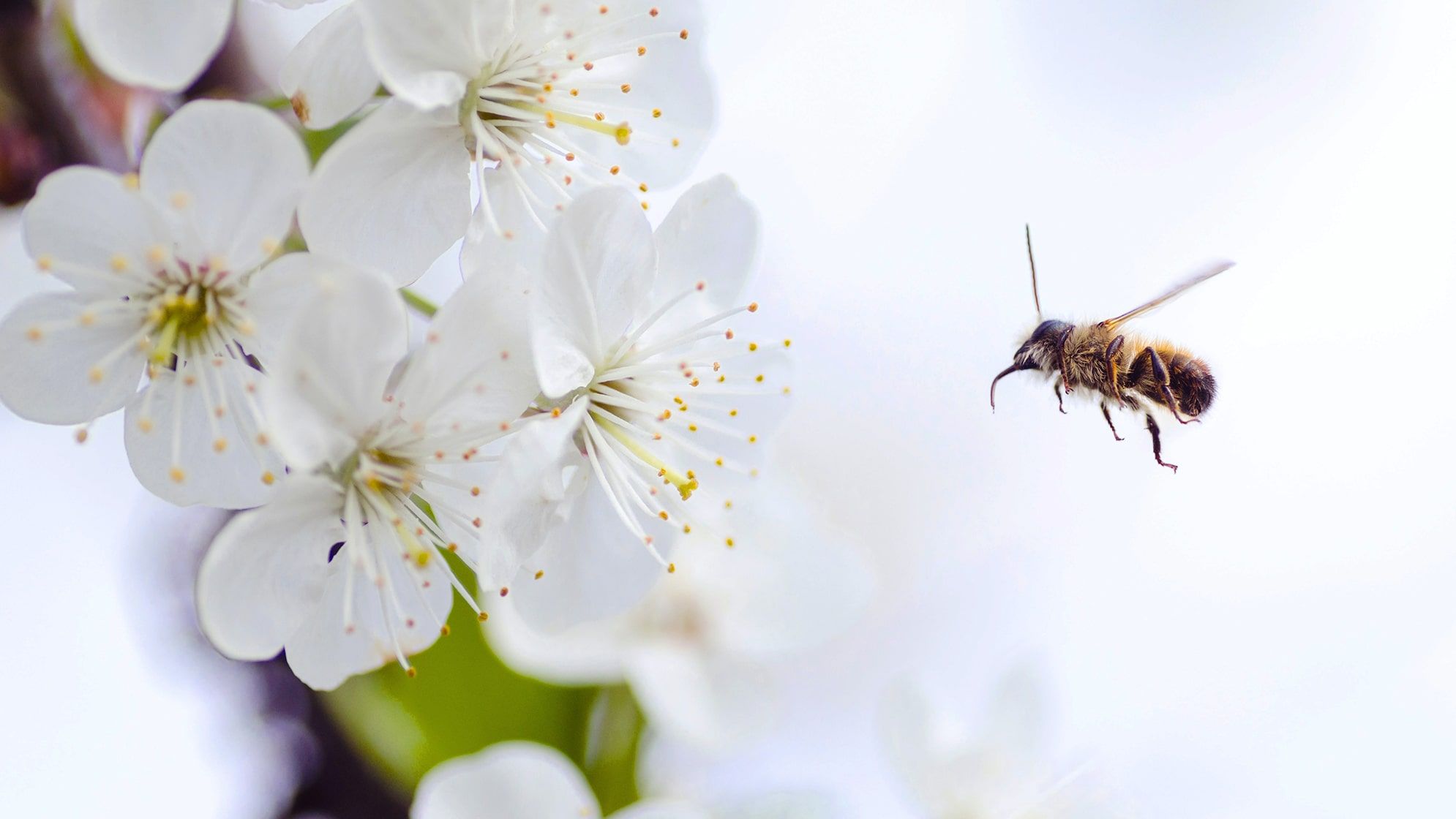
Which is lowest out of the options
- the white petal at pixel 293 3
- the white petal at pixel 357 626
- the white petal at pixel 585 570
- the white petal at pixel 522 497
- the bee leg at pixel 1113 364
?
the bee leg at pixel 1113 364

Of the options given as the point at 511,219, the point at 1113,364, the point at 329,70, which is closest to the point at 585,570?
the point at 511,219

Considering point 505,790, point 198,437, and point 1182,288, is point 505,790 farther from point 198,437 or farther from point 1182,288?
point 1182,288

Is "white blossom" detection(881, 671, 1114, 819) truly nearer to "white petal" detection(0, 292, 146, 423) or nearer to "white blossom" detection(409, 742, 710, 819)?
"white blossom" detection(409, 742, 710, 819)

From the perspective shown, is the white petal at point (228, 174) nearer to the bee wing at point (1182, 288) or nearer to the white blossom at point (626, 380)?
the white blossom at point (626, 380)

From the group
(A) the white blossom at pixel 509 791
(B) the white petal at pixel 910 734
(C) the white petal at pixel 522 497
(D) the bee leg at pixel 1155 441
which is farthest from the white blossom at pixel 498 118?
(B) the white petal at pixel 910 734

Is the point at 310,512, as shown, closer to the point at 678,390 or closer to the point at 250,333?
the point at 250,333

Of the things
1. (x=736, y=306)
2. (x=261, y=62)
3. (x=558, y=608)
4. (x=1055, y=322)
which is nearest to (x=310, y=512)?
(x=558, y=608)

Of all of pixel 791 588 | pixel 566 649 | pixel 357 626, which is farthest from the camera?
pixel 791 588
